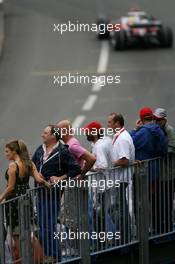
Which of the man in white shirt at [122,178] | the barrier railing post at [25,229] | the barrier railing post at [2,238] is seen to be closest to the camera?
the barrier railing post at [2,238]

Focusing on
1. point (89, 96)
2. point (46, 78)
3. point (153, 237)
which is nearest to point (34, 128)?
point (89, 96)

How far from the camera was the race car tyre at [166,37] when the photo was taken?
32.4 meters

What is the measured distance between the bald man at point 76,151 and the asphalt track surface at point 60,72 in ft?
29.2

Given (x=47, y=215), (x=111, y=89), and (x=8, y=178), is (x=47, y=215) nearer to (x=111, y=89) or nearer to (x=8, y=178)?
(x=8, y=178)

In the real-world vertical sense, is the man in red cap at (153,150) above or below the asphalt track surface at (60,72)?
below

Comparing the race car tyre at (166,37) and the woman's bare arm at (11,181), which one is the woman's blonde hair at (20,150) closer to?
the woman's bare arm at (11,181)

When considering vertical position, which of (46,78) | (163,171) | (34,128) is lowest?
(163,171)

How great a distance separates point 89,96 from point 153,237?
15346mm

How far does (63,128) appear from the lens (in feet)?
40.1

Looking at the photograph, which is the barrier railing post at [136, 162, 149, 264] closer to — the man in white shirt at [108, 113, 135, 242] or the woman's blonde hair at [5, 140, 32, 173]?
the man in white shirt at [108, 113, 135, 242]

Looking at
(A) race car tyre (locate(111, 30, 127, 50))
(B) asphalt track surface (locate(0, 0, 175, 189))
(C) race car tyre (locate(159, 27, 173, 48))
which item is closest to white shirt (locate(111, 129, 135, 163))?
(B) asphalt track surface (locate(0, 0, 175, 189))

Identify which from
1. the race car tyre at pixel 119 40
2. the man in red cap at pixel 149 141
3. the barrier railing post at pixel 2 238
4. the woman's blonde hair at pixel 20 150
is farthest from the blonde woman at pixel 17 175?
the race car tyre at pixel 119 40

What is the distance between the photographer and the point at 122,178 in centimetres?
1229

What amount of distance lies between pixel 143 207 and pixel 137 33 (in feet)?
64.2
